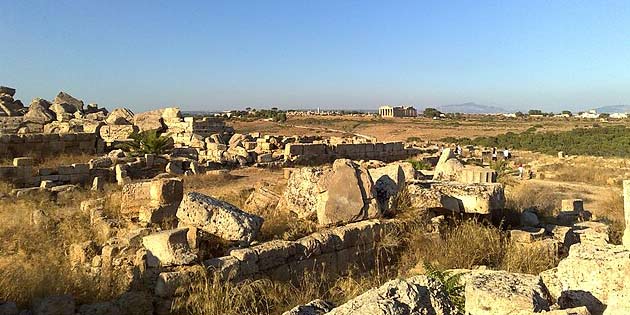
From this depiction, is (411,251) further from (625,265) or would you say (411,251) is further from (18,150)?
(18,150)

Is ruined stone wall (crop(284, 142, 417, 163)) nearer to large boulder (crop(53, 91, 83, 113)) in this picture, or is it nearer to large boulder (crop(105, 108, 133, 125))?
large boulder (crop(105, 108, 133, 125))

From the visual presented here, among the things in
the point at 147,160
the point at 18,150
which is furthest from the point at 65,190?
the point at 18,150

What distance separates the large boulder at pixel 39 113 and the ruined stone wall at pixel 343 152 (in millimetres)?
14197

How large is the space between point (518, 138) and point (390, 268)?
36252mm

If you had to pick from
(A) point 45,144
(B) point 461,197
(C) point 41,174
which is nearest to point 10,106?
(A) point 45,144

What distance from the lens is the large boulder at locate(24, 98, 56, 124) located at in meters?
23.8

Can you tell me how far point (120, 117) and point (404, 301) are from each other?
75.2ft

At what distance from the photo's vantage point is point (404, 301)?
3.05 m

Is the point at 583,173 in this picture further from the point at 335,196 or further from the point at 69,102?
the point at 69,102

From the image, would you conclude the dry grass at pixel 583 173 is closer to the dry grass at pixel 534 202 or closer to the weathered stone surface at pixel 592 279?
the dry grass at pixel 534 202

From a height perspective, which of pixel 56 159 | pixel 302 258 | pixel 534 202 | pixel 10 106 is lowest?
pixel 534 202

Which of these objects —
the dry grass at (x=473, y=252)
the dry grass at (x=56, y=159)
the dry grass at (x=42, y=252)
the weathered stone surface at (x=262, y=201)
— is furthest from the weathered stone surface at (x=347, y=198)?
the dry grass at (x=56, y=159)

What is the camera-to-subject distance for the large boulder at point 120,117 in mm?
22812

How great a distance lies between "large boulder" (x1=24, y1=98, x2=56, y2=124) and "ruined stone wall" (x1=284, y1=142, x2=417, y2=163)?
14197 mm
